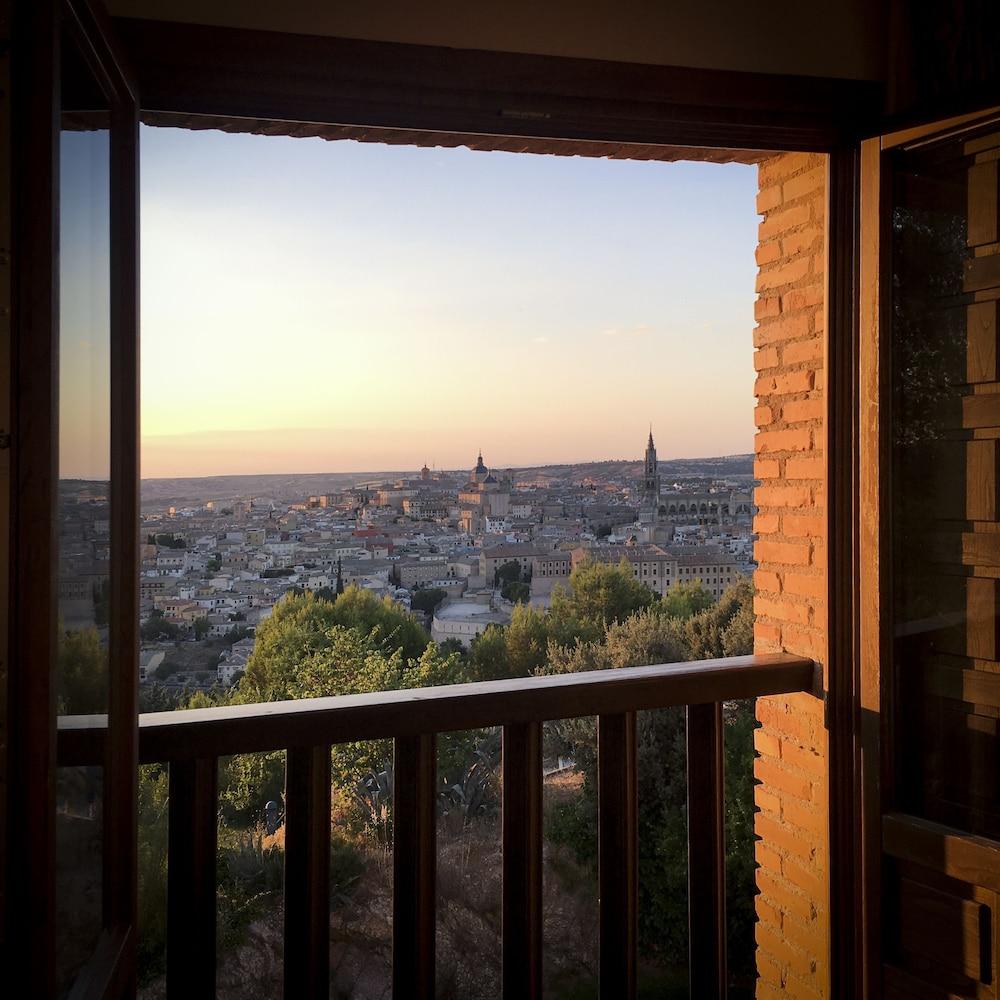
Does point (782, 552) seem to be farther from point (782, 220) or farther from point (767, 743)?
point (782, 220)

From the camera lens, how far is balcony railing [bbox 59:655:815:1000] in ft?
4.96

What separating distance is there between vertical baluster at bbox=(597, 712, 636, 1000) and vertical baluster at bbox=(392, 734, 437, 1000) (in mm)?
368

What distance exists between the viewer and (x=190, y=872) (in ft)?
4.97

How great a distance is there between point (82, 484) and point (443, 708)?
2.74 feet

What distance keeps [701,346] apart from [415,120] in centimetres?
411

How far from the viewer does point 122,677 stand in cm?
127

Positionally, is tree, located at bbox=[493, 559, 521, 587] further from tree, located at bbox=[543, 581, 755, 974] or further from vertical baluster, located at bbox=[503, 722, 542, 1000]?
tree, located at bbox=[543, 581, 755, 974]

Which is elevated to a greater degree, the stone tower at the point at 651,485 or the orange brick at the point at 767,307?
the orange brick at the point at 767,307

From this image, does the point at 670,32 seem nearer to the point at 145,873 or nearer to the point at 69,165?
the point at 69,165

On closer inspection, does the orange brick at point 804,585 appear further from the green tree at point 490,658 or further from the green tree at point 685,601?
the green tree at point 685,601

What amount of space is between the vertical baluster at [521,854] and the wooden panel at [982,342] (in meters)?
1.11

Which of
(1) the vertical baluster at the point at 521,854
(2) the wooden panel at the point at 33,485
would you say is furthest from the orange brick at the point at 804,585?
(2) the wooden panel at the point at 33,485

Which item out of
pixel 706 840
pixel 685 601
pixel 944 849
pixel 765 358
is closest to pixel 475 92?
pixel 765 358

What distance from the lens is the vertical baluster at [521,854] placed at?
1724 millimetres
